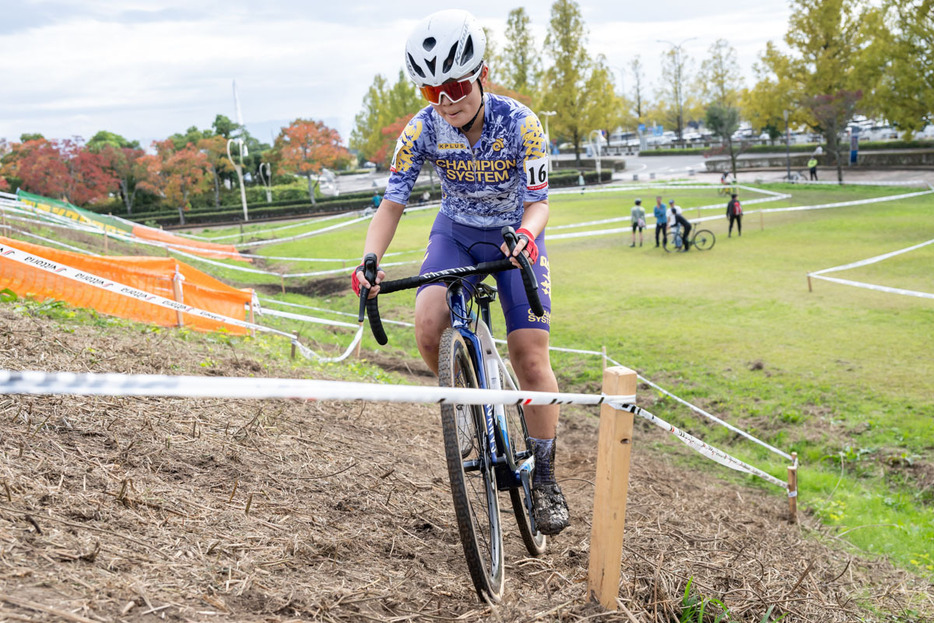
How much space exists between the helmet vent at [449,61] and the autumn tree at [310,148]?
59012 mm

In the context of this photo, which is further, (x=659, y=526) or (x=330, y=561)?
(x=659, y=526)

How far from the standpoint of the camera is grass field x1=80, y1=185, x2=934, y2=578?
288 inches

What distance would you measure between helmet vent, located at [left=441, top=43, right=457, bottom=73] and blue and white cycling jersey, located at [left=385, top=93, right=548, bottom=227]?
0.40 meters

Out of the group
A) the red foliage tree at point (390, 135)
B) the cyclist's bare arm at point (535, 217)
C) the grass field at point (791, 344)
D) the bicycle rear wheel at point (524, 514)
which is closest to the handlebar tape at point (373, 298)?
the cyclist's bare arm at point (535, 217)

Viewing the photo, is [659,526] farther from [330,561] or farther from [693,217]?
[693,217]

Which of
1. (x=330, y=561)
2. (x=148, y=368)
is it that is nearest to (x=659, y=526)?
(x=330, y=561)

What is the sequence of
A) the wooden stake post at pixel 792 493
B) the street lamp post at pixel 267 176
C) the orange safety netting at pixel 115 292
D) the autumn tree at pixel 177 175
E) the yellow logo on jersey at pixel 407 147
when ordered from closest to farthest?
the yellow logo on jersey at pixel 407 147, the wooden stake post at pixel 792 493, the orange safety netting at pixel 115 292, the autumn tree at pixel 177 175, the street lamp post at pixel 267 176

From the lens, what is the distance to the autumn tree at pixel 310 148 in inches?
2448

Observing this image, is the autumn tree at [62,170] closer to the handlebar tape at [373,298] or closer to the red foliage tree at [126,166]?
the red foliage tree at [126,166]

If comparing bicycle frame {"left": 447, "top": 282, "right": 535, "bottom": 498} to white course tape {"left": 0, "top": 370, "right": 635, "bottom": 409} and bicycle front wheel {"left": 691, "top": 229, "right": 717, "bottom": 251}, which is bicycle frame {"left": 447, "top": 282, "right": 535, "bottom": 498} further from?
bicycle front wheel {"left": 691, "top": 229, "right": 717, "bottom": 251}

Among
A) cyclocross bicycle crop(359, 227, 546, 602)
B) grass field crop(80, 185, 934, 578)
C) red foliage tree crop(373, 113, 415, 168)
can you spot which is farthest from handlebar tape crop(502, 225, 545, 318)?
red foliage tree crop(373, 113, 415, 168)

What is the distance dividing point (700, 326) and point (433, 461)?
9.15 meters

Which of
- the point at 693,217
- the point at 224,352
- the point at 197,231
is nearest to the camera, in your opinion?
the point at 224,352

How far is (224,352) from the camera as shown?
8.17m
